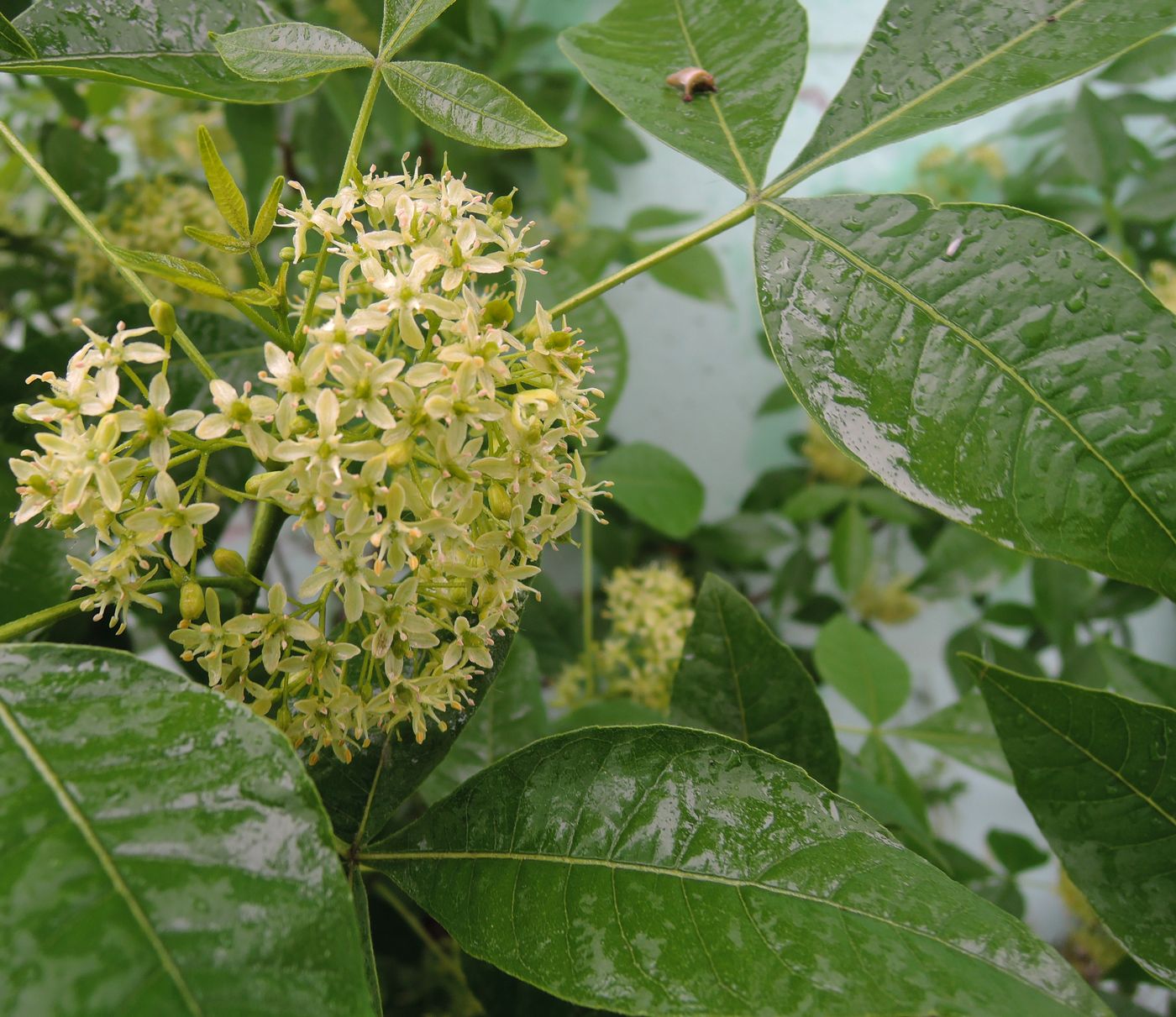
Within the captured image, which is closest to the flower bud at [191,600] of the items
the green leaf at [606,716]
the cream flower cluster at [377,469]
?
the cream flower cluster at [377,469]

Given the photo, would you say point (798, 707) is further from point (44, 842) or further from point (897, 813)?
point (44, 842)

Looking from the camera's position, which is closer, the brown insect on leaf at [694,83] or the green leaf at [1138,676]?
the brown insect on leaf at [694,83]

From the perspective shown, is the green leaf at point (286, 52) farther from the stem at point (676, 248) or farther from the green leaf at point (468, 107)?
the stem at point (676, 248)

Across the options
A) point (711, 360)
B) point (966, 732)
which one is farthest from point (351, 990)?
point (711, 360)

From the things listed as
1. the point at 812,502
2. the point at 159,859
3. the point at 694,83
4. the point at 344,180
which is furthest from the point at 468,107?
the point at 812,502

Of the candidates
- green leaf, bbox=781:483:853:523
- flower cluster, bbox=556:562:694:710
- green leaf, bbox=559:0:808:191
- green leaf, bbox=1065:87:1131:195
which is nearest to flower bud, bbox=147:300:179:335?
green leaf, bbox=559:0:808:191

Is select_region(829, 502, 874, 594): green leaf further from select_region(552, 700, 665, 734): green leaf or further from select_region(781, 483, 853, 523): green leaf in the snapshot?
select_region(552, 700, 665, 734): green leaf
